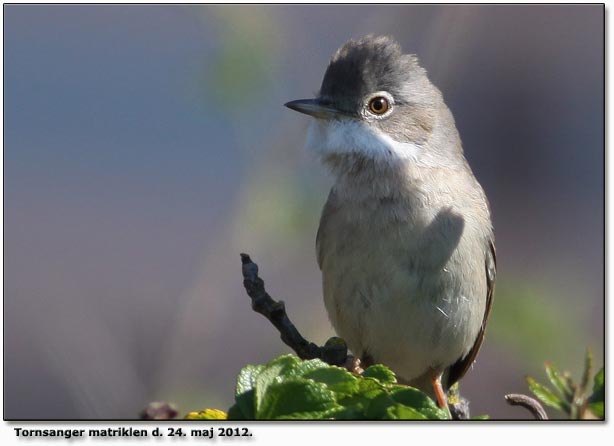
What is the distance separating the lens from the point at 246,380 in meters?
1.85

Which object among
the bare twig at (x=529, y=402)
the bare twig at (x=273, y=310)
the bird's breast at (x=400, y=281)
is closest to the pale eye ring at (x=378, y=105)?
the bird's breast at (x=400, y=281)

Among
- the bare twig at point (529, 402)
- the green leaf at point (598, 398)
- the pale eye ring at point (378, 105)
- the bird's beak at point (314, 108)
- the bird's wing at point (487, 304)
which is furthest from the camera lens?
the bird's wing at point (487, 304)

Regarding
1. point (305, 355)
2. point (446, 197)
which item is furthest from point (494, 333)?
point (305, 355)

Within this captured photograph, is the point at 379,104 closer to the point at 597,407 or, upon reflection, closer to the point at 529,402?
the point at 529,402

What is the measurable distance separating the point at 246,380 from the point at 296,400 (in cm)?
14

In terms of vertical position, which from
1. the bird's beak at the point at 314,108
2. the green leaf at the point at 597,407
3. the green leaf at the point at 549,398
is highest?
the bird's beak at the point at 314,108

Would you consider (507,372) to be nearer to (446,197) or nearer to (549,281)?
(549,281)

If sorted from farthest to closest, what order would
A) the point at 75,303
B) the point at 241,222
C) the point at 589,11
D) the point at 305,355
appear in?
A: 1. the point at 589,11
2. the point at 75,303
3. the point at 241,222
4. the point at 305,355

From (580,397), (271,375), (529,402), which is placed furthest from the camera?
(529,402)

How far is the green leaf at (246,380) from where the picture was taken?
1.83 meters

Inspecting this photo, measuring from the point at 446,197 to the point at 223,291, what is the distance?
1.10 m

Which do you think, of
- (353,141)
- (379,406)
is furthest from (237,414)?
(353,141)

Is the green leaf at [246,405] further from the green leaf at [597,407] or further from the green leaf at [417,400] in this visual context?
the green leaf at [597,407]

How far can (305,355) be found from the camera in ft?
7.84
